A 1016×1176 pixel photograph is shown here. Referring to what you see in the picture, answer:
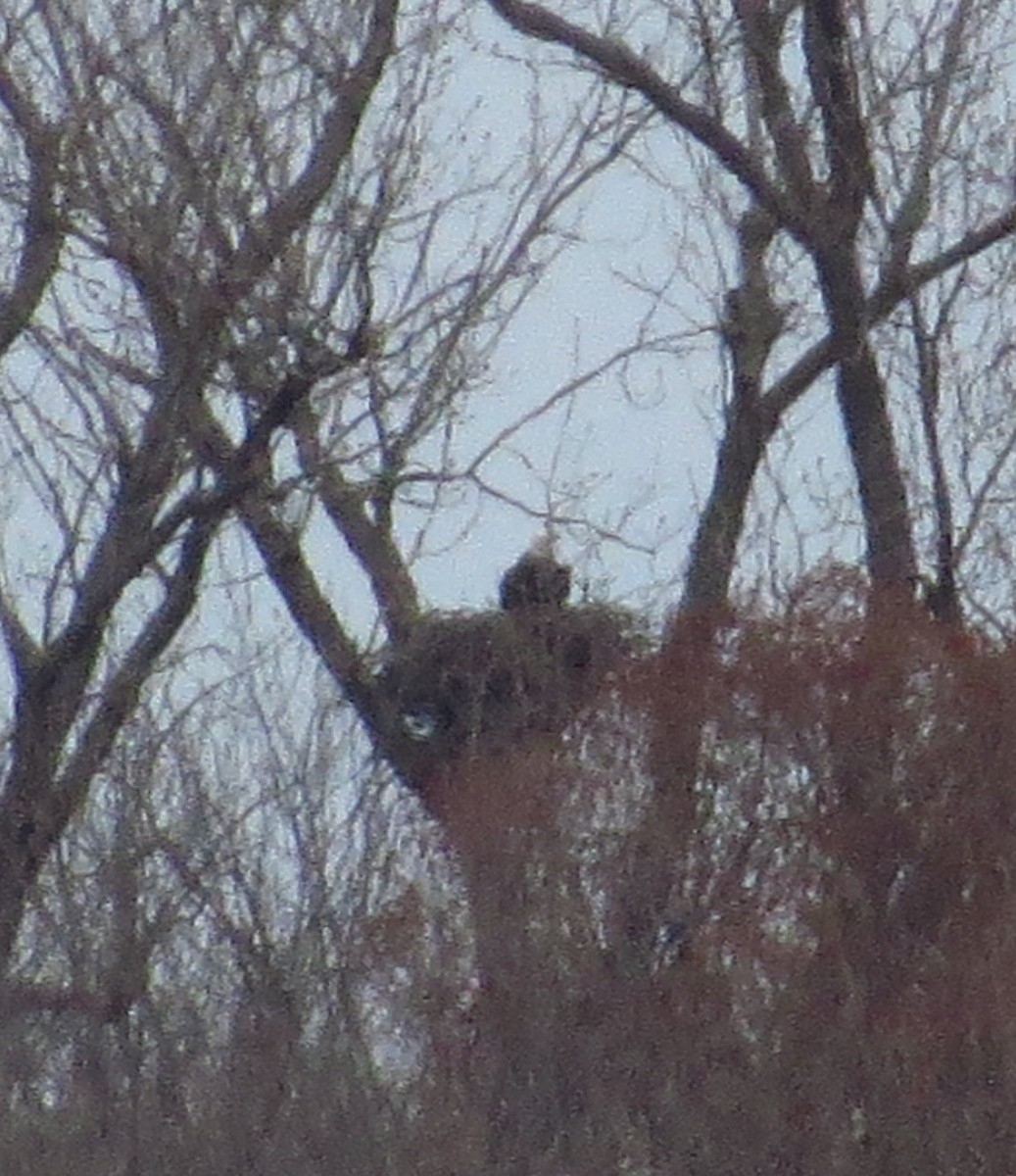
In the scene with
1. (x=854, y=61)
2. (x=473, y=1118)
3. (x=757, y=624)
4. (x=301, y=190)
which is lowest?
(x=473, y=1118)

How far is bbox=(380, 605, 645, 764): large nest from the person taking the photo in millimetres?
13148

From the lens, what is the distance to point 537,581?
45.4 feet

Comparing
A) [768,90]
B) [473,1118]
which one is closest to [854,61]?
[768,90]

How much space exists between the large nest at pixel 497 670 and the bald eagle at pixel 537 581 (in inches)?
2.9

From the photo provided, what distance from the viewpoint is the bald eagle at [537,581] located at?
13.8 metres

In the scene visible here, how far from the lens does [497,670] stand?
13445mm

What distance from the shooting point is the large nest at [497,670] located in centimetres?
1315

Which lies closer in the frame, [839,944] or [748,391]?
[839,944]

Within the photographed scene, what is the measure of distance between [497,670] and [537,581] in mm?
538

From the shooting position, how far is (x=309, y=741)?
13.0m

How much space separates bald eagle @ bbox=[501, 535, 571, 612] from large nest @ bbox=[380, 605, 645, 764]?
0.07m

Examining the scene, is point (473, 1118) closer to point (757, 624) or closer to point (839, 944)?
point (839, 944)

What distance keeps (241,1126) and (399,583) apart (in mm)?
3595

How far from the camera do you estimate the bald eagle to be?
13.8 metres
